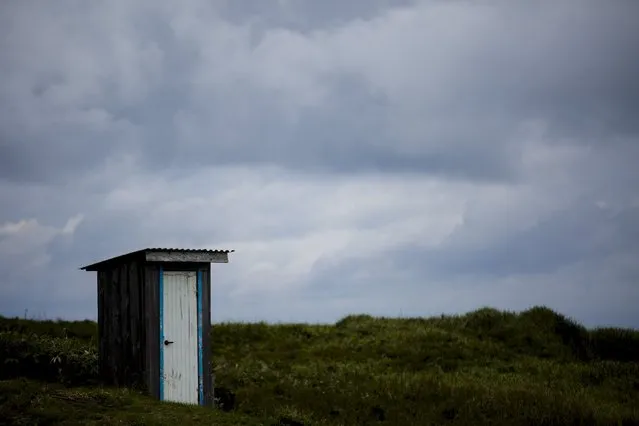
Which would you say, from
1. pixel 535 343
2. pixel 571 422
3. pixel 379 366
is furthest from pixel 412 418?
pixel 535 343

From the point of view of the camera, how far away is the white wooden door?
17.3 meters

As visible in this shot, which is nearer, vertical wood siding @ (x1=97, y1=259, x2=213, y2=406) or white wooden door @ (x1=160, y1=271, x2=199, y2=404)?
vertical wood siding @ (x1=97, y1=259, x2=213, y2=406)

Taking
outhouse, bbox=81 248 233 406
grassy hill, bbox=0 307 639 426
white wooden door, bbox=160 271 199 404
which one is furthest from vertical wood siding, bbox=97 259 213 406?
grassy hill, bbox=0 307 639 426

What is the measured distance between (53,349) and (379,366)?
12111 mm

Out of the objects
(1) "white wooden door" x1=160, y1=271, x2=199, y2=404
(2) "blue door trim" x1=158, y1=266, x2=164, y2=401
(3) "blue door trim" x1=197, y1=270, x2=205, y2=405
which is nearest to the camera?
(2) "blue door trim" x1=158, y1=266, x2=164, y2=401

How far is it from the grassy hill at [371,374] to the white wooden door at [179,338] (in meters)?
1.25

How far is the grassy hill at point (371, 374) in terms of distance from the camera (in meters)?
15.4

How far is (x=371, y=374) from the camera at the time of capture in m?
24.9

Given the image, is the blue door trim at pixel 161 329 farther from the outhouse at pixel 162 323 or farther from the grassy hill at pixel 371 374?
the grassy hill at pixel 371 374

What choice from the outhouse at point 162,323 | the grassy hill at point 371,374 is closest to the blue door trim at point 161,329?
the outhouse at point 162,323

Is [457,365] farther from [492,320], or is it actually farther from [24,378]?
[24,378]

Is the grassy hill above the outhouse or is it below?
below

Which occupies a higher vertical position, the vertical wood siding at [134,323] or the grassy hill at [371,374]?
the vertical wood siding at [134,323]

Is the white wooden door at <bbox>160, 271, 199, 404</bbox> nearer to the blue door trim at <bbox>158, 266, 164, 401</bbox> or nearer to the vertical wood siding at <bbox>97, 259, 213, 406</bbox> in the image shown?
the blue door trim at <bbox>158, 266, 164, 401</bbox>
